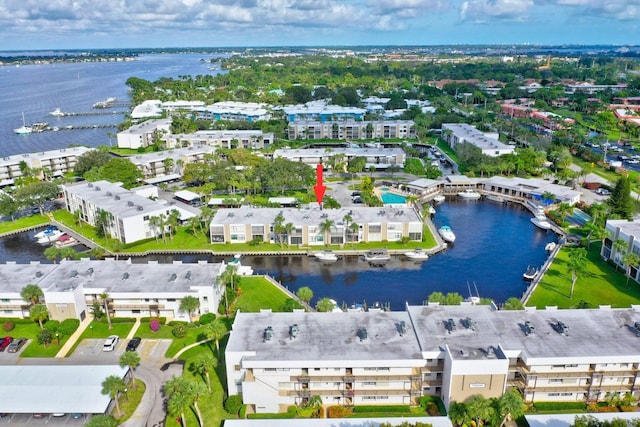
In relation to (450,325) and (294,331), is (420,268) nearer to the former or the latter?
(450,325)

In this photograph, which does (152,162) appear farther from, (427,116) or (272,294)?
(427,116)

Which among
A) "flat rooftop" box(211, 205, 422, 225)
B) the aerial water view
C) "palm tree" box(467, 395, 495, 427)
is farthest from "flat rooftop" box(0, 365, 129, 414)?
"flat rooftop" box(211, 205, 422, 225)

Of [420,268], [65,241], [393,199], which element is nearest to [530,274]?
[420,268]

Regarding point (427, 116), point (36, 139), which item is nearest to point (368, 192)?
point (427, 116)

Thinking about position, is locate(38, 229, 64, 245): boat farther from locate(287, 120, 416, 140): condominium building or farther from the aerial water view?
locate(287, 120, 416, 140): condominium building

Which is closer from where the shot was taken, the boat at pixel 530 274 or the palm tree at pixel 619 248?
the palm tree at pixel 619 248

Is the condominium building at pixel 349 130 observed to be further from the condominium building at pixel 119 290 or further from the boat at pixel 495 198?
the condominium building at pixel 119 290

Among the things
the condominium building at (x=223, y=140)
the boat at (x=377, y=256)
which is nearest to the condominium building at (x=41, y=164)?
the condominium building at (x=223, y=140)
